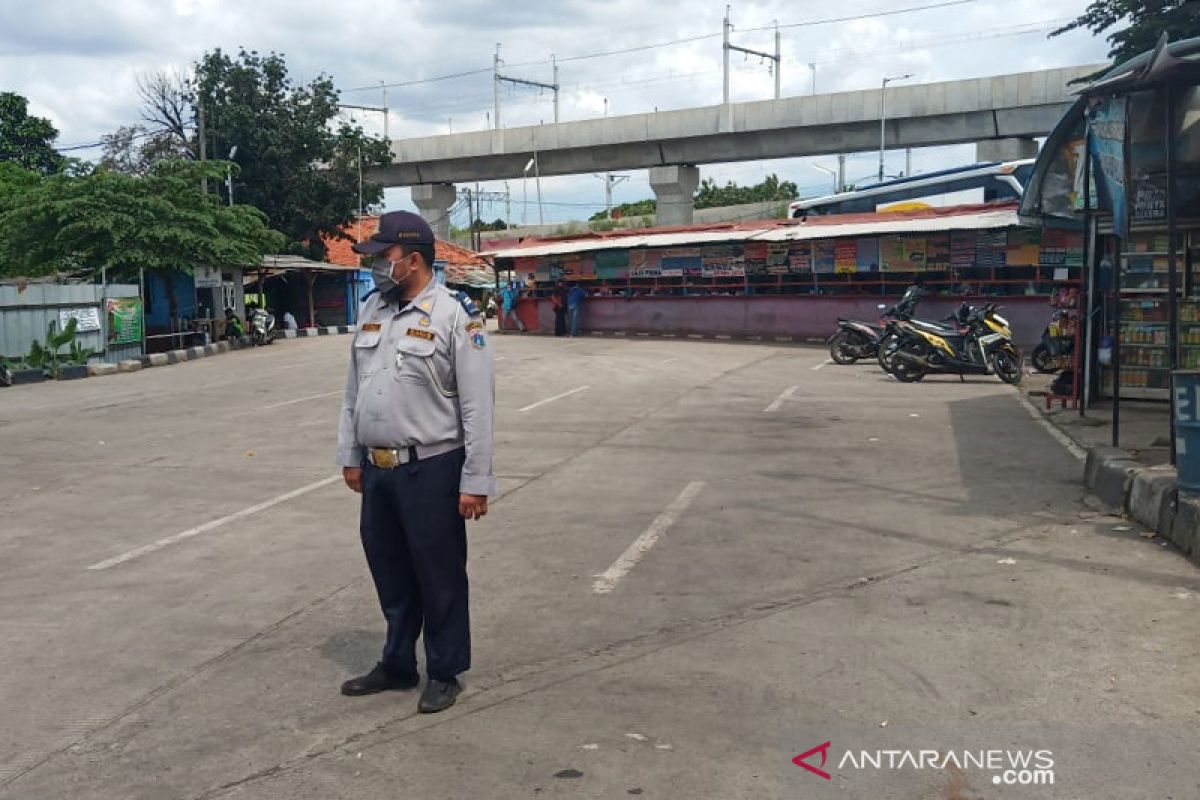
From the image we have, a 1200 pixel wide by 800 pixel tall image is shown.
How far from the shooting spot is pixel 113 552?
302 inches

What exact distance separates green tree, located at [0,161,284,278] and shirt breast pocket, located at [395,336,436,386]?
26405 mm

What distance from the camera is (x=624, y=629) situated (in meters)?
5.68

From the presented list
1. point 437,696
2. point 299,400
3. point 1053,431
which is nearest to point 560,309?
point 299,400

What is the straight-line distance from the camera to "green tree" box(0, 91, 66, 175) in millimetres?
47500

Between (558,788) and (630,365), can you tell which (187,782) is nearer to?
(558,788)

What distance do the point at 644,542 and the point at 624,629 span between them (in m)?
1.96

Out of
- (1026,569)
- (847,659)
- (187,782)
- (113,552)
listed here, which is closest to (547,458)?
(113,552)

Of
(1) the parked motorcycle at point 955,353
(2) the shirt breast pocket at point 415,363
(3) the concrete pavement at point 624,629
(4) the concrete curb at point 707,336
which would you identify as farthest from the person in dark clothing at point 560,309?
(2) the shirt breast pocket at point 415,363

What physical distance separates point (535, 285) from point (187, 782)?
109 feet

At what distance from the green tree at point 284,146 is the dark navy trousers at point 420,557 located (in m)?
40.7

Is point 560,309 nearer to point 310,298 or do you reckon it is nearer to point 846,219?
point 846,219

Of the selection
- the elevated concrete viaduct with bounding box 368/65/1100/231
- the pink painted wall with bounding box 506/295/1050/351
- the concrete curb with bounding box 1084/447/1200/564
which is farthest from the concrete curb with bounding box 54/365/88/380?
the elevated concrete viaduct with bounding box 368/65/1100/231

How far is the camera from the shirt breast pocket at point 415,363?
465 centimetres

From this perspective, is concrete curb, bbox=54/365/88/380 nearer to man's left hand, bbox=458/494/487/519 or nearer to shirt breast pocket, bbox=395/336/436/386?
shirt breast pocket, bbox=395/336/436/386
